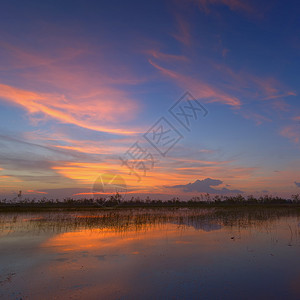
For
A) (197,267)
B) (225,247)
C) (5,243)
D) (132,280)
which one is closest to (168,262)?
(197,267)

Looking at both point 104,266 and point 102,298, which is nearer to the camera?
point 102,298

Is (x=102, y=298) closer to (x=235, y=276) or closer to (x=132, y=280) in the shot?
(x=132, y=280)

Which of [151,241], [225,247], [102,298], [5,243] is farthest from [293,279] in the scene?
[5,243]

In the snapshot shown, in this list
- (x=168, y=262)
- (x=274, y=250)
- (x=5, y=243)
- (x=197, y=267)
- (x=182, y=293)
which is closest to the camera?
(x=182, y=293)

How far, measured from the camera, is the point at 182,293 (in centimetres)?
687

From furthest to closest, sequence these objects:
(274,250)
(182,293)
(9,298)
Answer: (274,250) → (182,293) → (9,298)

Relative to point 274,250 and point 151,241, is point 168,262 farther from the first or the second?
point 274,250

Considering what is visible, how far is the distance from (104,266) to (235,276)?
14.8 ft

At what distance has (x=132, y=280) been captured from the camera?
795 centimetres

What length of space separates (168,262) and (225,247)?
3822 mm

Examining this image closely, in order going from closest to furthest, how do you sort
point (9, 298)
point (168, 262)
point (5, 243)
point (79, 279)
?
point (9, 298) → point (79, 279) → point (168, 262) → point (5, 243)

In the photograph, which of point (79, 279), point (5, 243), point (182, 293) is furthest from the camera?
point (5, 243)

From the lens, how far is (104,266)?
940 centimetres

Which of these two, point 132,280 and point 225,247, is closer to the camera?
point 132,280
